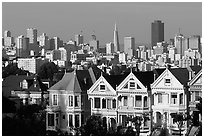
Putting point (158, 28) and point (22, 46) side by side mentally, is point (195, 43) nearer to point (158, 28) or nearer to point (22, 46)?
point (22, 46)

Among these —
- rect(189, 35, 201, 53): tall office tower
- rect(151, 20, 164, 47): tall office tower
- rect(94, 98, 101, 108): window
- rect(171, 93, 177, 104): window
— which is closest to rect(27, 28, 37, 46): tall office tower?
rect(189, 35, 201, 53): tall office tower

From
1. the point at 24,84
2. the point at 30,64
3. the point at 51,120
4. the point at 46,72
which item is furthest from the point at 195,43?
the point at 51,120

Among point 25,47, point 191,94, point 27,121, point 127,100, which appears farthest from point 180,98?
point 25,47

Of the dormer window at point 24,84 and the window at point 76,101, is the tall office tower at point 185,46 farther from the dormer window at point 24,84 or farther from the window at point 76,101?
the window at point 76,101

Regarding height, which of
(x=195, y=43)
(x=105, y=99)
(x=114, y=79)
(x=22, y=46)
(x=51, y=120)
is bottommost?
(x=51, y=120)

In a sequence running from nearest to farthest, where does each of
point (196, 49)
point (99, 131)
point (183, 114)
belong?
point (99, 131)
point (183, 114)
point (196, 49)

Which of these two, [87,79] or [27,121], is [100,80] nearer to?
[87,79]
